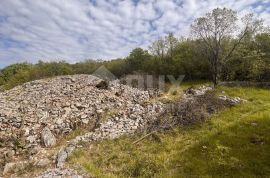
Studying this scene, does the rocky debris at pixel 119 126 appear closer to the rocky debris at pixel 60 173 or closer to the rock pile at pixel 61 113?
the rock pile at pixel 61 113

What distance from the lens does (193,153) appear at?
932 centimetres

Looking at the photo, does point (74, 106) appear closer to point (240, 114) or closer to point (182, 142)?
point (182, 142)

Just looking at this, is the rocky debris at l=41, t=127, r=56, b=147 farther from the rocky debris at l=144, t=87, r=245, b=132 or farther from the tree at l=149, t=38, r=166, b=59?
the tree at l=149, t=38, r=166, b=59

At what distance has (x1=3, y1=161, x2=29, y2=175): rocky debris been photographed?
340 inches

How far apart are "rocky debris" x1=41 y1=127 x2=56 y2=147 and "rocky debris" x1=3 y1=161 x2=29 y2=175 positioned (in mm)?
1633

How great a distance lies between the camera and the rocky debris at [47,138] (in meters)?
10.6

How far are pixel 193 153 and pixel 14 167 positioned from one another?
21.4ft

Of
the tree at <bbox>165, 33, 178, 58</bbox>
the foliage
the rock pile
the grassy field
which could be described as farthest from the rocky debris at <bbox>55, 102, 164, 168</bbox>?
the tree at <bbox>165, 33, 178, 58</bbox>

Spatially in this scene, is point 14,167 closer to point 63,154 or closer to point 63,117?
point 63,154

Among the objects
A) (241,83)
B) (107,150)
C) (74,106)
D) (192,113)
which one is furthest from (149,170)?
(241,83)

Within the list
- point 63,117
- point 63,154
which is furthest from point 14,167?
point 63,117

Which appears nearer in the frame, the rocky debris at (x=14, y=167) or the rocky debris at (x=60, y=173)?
the rocky debris at (x=60, y=173)

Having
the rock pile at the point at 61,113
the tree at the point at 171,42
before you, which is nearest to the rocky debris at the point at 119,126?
the rock pile at the point at 61,113

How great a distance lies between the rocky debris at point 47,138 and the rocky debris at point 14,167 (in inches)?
64.3
